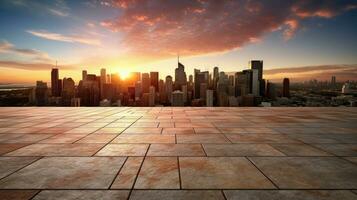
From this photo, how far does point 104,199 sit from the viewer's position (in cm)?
309

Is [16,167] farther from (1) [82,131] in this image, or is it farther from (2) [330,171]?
(2) [330,171]

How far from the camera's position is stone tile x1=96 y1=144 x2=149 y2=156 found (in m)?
5.06

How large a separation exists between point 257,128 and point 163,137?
11.8 ft

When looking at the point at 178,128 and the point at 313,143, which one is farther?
the point at 178,128

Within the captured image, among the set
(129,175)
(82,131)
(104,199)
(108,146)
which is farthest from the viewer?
(82,131)

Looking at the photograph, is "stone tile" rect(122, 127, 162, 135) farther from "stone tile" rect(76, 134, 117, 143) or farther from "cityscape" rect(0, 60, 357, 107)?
"cityscape" rect(0, 60, 357, 107)

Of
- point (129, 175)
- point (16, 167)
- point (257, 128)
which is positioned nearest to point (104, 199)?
point (129, 175)

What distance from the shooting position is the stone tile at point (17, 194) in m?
3.12

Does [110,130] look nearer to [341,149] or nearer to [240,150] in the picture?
[240,150]

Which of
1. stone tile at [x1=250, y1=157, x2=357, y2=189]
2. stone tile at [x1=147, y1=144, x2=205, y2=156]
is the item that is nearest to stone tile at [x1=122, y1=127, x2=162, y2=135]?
stone tile at [x1=147, y1=144, x2=205, y2=156]

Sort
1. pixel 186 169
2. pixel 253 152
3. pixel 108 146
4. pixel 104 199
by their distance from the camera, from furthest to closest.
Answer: pixel 108 146 < pixel 253 152 < pixel 186 169 < pixel 104 199

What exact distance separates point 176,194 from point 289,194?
161 centimetres

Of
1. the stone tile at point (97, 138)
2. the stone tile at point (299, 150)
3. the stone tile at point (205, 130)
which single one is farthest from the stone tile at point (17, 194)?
the stone tile at point (205, 130)

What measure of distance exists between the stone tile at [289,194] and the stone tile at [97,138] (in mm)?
4096
